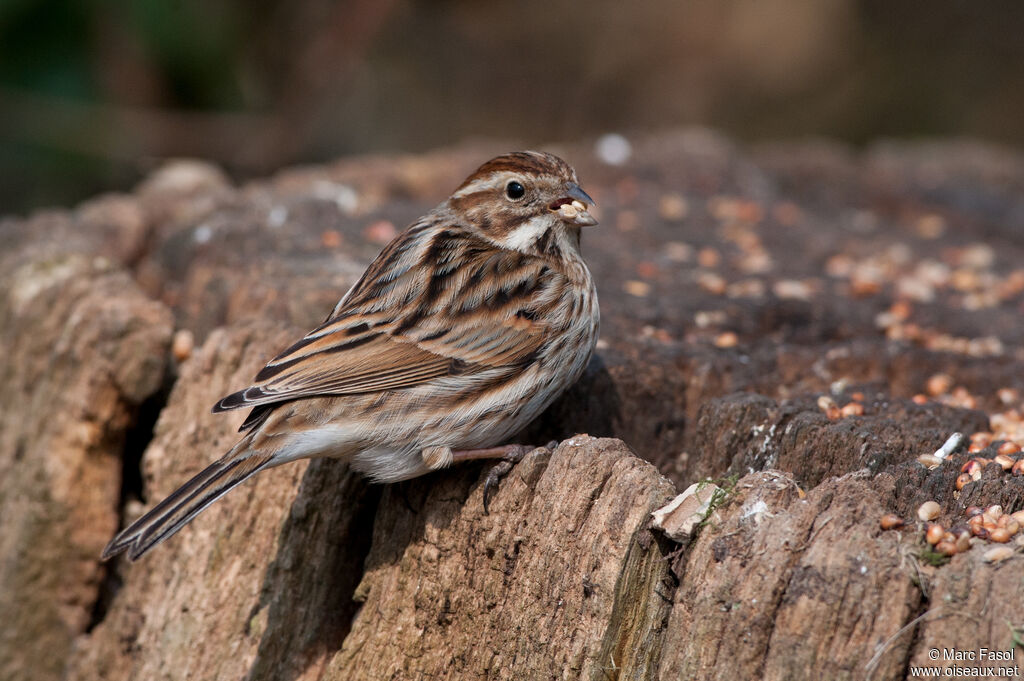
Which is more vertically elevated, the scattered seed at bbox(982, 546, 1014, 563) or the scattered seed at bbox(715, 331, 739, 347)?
the scattered seed at bbox(715, 331, 739, 347)

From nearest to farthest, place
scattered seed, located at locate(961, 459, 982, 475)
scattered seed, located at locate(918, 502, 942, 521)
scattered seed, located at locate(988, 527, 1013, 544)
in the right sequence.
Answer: scattered seed, located at locate(988, 527, 1013, 544), scattered seed, located at locate(918, 502, 942, 521), scattered seed, located at locate(961, 459, 982, 475)

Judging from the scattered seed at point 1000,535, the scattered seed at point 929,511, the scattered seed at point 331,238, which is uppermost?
the scattered seed at point 331,238

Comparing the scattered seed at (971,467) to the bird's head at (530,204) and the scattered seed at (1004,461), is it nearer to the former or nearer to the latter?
the scattered seed at (1004,461)

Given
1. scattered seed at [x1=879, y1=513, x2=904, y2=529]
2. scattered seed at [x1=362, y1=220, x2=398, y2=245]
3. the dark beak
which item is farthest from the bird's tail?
scattered seed at [x1=362, y1=220, x2=398, y2=245]

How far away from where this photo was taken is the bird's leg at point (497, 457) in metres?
3.74

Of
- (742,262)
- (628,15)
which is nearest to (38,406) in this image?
(742,262)

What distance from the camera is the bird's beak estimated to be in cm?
473

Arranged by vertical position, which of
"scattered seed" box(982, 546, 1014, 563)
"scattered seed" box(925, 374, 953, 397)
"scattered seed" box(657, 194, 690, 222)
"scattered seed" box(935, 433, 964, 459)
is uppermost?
"scattered seed" box(657, 194, 690, 222)

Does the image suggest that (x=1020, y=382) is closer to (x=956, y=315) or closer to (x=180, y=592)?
(x=956, y=315)

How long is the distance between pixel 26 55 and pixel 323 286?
17.5 ft

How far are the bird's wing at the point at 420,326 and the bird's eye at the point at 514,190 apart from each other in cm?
31

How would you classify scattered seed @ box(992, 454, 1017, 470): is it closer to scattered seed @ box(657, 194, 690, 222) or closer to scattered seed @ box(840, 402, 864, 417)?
scattered seed @ box(840, 402, 864, 417)

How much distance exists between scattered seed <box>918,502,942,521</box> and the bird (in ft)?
4.12

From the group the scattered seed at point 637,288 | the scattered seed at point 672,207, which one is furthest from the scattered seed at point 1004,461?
the scattered seed at point 672,207
